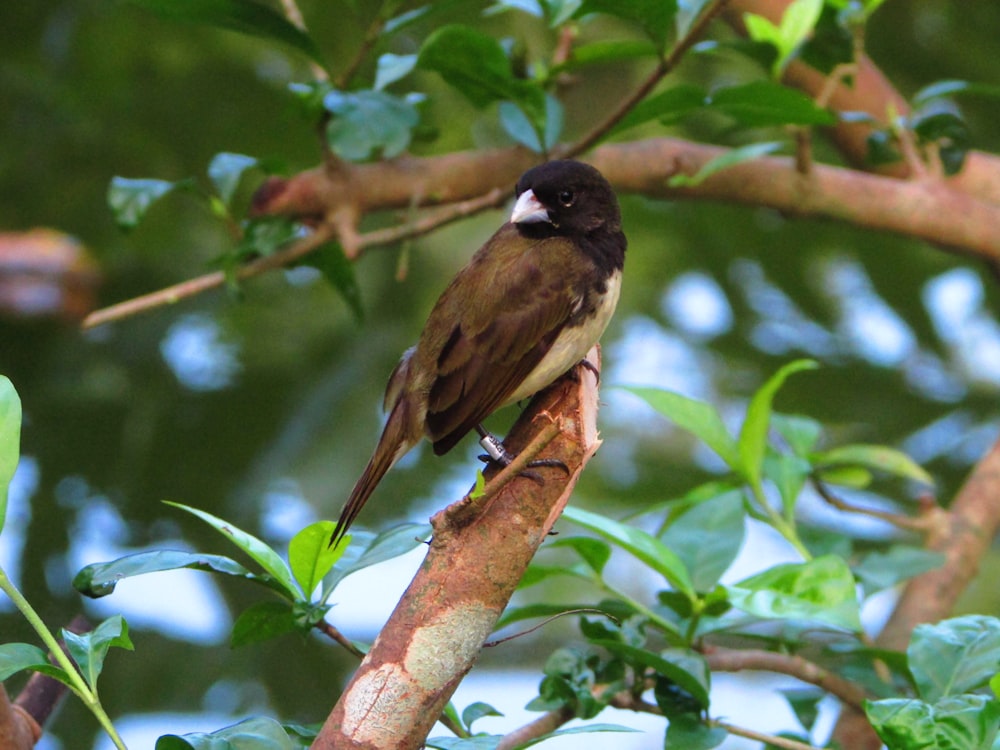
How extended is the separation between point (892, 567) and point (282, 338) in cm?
138

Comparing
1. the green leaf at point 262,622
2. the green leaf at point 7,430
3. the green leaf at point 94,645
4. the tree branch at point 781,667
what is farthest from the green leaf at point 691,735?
the green leaf at point 7,430

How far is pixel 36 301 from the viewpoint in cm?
217

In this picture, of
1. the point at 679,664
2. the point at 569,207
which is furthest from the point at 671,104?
the point at 679,664

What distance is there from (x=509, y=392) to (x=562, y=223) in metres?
0.29

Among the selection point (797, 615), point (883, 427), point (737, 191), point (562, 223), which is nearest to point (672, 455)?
point (883, 427)

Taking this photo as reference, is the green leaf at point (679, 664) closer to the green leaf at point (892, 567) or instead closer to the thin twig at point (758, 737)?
the thin twig at point (758, 737)

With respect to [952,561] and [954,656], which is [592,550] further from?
[952,561]

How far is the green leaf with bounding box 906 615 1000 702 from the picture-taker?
2.95 feet

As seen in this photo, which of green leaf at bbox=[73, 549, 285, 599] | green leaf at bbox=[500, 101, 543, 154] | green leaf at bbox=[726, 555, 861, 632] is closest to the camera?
green leaf at bbox=[73, 549, 285, 599]

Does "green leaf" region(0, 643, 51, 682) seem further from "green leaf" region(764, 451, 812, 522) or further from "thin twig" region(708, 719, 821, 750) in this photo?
"green leaf" region(764, 451, 812, 522)

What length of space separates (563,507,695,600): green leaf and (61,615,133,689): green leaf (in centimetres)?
38

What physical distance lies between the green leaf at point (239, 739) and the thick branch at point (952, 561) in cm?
90

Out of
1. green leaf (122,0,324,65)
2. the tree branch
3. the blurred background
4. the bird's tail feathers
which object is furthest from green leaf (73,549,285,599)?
the blurred background

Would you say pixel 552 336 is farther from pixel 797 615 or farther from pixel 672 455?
pixel 672 455
